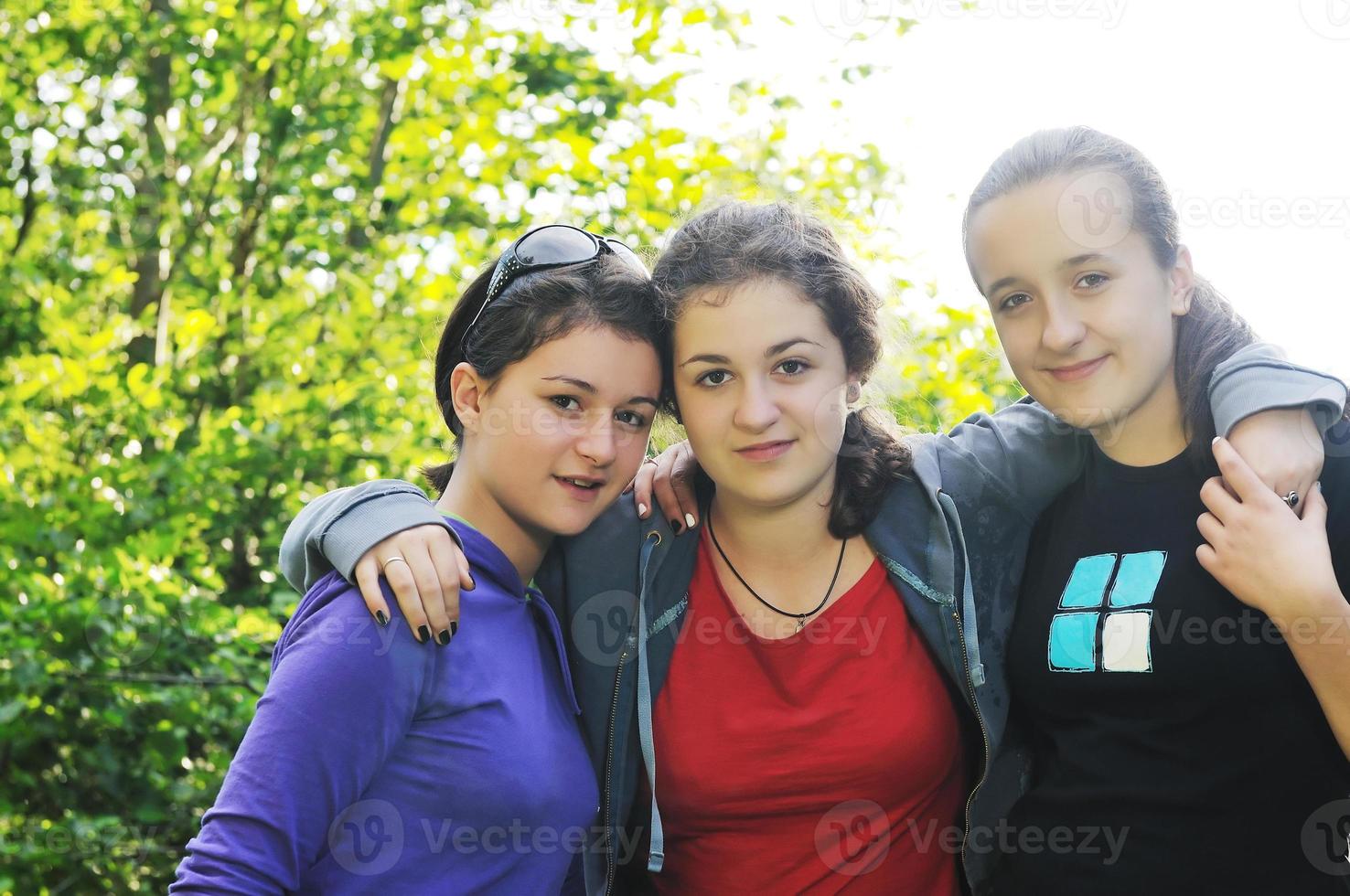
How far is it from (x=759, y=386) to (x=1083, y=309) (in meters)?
0.60

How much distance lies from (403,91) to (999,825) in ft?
16.7

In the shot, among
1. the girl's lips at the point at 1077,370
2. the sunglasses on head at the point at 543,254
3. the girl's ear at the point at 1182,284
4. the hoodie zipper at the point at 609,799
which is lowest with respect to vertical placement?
the hoodie zipper at the point at 609,799

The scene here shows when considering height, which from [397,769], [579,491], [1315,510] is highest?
[579,491]

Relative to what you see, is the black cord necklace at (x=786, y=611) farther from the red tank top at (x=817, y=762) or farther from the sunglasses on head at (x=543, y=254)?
the sunglasses on head at (x=543, y=254)

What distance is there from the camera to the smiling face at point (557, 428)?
6.51 ft

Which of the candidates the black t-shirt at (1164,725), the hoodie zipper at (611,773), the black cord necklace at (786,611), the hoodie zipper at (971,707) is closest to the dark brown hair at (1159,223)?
the black t-shirt at (1164,725)

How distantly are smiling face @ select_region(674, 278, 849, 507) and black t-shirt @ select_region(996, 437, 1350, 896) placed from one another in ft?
1.76

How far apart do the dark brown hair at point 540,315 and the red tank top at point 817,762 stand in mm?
639

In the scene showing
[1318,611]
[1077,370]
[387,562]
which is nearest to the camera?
[1318,611]

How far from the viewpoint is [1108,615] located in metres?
1.92

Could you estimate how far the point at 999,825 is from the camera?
2.05 m

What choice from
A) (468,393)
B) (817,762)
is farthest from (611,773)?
(468,393)

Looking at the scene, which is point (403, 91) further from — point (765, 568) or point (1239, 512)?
point (1239, 512)

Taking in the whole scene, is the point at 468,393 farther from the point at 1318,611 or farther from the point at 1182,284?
the point at 1318,611
